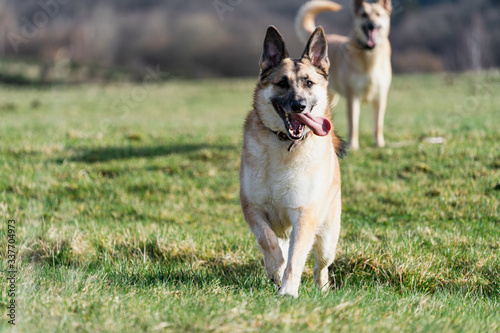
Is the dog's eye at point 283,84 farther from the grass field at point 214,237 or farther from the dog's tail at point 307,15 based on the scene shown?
the dog's tail at point 307,15

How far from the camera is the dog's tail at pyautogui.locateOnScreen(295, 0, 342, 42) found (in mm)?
9367

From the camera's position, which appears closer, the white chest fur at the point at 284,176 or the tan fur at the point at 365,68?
the white chest fur at the point at 284,176

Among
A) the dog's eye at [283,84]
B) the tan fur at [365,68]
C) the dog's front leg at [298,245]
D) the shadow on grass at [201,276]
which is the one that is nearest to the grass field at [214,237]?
the shadow on grass at [201,276]

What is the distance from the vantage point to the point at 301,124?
401 cm

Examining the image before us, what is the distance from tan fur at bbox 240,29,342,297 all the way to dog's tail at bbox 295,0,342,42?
5.31 m

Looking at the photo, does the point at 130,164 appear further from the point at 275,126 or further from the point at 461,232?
the point at 461,232

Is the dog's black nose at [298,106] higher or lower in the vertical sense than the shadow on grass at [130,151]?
higher

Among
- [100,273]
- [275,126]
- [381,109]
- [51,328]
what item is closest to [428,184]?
[381,109]

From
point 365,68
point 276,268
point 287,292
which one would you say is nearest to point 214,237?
point 276,268

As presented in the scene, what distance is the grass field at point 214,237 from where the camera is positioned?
121 inches

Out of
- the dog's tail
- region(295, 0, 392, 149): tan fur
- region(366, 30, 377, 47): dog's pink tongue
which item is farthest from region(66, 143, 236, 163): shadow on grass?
region(366, 30, 377, 47): dog's pink tongue

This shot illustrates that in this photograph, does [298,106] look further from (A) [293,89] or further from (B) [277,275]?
(B) [277,275]

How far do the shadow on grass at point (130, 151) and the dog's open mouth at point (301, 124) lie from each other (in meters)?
4.46

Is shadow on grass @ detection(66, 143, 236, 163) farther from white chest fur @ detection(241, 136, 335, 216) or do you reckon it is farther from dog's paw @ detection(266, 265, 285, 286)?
dog's paw @ detection(266, 265, 285, 286)
